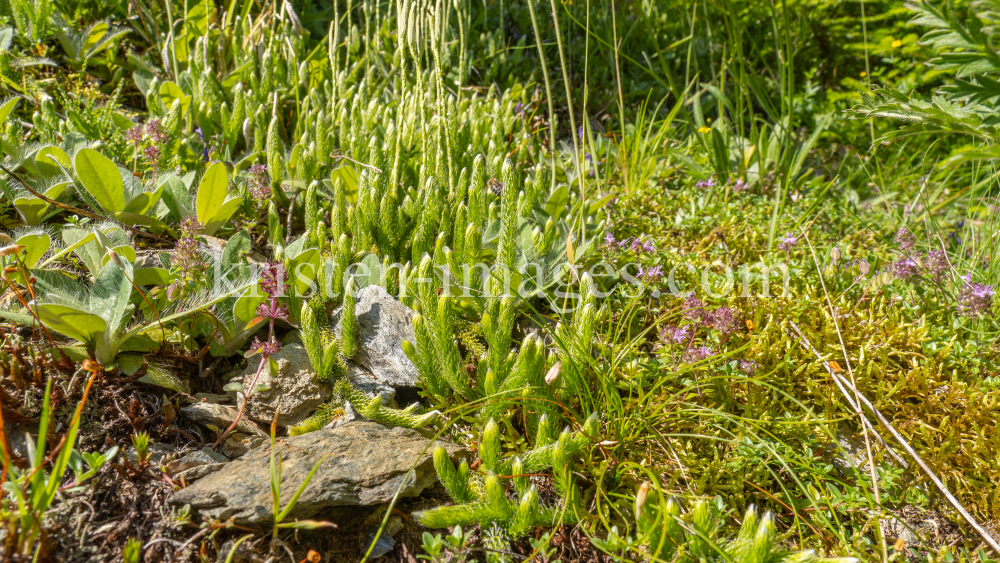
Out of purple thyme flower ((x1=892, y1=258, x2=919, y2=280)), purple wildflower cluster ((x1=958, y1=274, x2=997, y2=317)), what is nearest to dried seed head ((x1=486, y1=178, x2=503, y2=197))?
purple thyme flower ((x1=892, y1=258, x2=919, y2=280))

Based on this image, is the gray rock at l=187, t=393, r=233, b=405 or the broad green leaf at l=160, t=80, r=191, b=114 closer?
the gray rock at l=187, t=393, r=233, b=405

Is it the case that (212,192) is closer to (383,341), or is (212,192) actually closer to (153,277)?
(153,277)

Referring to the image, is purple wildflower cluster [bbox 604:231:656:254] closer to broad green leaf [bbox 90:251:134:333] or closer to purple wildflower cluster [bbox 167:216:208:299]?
purple wildflower cluster [bbox 167:216:208:299]

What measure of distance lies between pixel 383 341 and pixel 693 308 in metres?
1.20

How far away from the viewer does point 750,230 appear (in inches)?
126

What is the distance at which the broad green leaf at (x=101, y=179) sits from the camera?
2.11 meters

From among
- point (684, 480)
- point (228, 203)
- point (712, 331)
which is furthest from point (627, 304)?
point (228, 203)

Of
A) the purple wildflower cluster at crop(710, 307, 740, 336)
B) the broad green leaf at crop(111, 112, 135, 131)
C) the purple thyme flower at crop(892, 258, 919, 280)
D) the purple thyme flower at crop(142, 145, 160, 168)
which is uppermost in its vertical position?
the broad green leaf at crop(111, 112, 135, 131)

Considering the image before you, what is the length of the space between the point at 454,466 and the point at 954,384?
1.89 meters

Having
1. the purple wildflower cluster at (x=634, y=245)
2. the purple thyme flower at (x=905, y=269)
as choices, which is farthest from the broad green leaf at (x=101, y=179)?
the purple thyme flower at (x=905, y=269)

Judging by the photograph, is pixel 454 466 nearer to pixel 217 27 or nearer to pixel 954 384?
pixel 954 384

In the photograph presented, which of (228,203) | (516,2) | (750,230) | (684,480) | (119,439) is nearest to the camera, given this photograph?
(119,439)

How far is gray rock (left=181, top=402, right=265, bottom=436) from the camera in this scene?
183 centimetres

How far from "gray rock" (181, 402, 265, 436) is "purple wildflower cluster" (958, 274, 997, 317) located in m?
2.66
